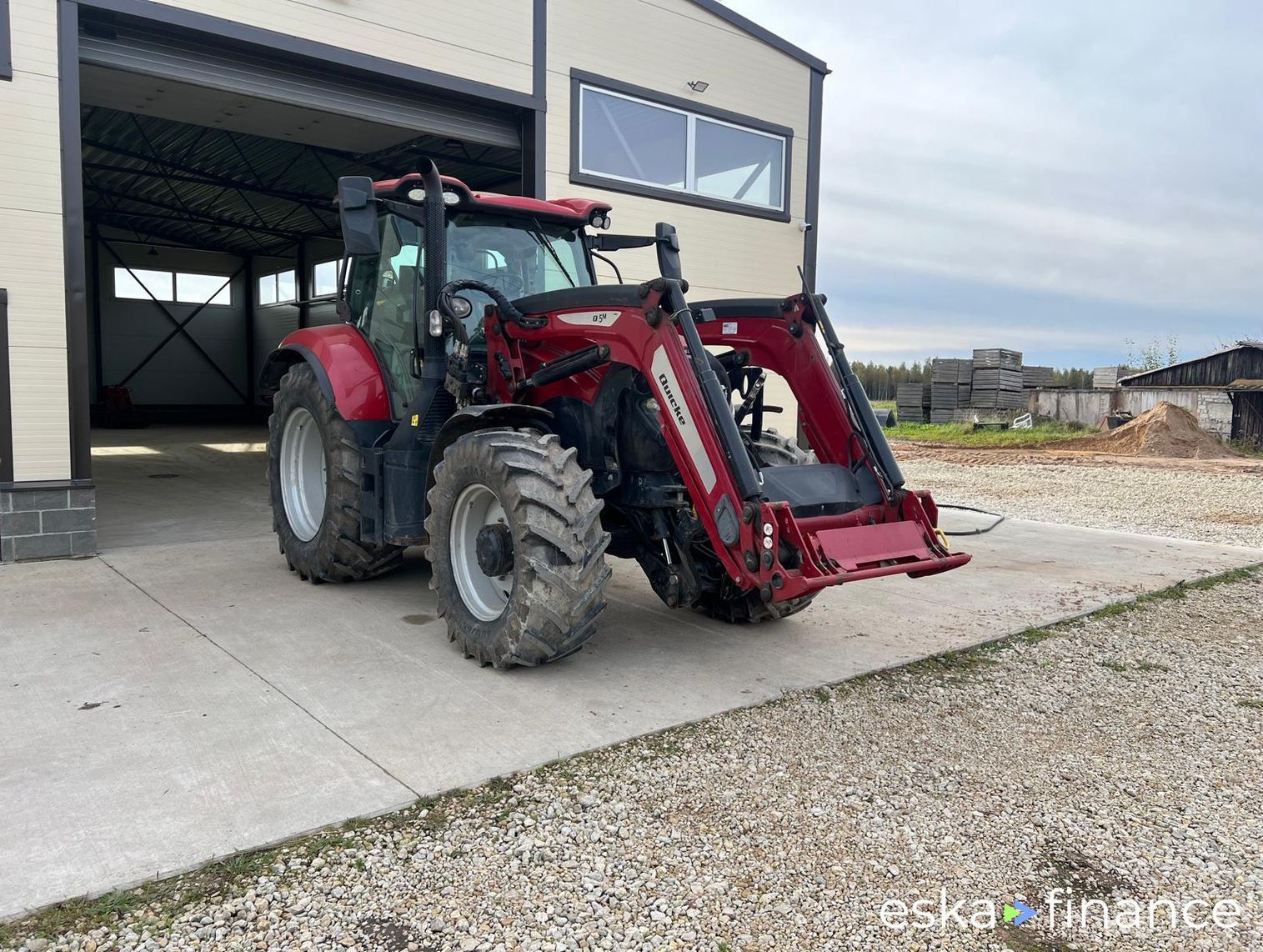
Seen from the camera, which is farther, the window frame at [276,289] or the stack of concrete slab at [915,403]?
the stack of concrete slab at [915,403]

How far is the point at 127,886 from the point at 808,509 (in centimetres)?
309

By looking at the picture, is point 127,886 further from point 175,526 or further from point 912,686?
point 175,526

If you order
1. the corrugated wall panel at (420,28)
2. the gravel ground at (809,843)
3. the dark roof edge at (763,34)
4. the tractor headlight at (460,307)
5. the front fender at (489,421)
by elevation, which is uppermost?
the dark roof edge at (763,34)

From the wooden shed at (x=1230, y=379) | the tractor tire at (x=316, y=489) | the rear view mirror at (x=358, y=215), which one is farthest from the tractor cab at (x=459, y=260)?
the wooden shed at (x=1230, y=379)

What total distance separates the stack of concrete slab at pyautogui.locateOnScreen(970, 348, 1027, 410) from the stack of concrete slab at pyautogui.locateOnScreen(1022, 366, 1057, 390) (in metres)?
0.41

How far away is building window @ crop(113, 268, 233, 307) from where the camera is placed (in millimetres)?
23578

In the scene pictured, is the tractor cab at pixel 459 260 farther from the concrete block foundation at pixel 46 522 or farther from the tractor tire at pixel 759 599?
the concrete block foundation at pixel 46 522

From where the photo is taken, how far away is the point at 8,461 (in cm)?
672

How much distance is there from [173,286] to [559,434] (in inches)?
906

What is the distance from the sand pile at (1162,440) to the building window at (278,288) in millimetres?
19727

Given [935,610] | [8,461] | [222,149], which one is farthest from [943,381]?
[8,461]

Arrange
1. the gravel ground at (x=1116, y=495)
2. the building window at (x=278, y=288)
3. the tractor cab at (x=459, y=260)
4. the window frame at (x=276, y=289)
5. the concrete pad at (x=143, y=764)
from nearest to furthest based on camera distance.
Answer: the concrete pad at (x=143, y=764) < the tractor cab at (x=459, y=260) < the gravel ground at (x=1116, y=495) < the window frame at (x=276, y=289) < the building window at (x=278, y=288)

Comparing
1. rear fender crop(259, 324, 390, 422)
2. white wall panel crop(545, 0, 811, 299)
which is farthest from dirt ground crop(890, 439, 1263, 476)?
rear fender crop(259, 324, 390, 422)

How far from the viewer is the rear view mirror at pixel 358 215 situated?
4.93 m
